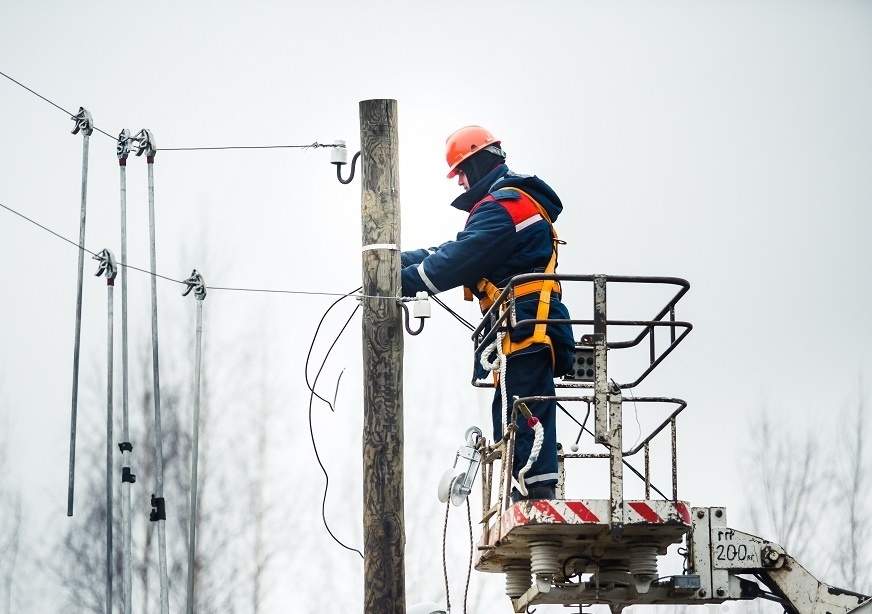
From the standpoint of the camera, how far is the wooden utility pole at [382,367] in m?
9.65

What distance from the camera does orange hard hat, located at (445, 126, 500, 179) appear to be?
10.5m

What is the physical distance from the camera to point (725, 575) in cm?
977

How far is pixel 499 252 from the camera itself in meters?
9.85

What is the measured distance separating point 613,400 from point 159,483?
7683 mm

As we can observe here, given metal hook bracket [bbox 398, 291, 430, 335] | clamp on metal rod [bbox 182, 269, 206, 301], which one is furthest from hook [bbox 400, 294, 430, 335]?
clamp on metal rod [bbox 182, 269, 206, 301]

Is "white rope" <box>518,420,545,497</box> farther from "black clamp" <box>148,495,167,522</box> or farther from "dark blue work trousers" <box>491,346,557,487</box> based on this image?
"black clamp" <box>148,495,167,522</box>

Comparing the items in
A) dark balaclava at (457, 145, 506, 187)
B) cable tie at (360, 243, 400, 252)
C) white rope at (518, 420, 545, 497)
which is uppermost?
dark balaclava at (457, 145, 506, 187)

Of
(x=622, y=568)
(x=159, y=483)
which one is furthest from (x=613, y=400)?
(x=159, y=483)

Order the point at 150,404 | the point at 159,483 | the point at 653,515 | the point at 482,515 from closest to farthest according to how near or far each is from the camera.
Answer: the point at 653,515 < the point at 482,515 < the point at 159,483 < the point at 150,404

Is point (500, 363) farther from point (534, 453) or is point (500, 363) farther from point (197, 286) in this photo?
point (197, 286)

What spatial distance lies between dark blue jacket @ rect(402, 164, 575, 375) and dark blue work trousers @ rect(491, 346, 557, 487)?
0.71 ft

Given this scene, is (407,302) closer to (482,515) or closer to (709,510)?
(482,515)

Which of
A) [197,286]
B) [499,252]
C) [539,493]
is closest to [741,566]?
[539,493]

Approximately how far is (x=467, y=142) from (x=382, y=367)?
177 centimetres
